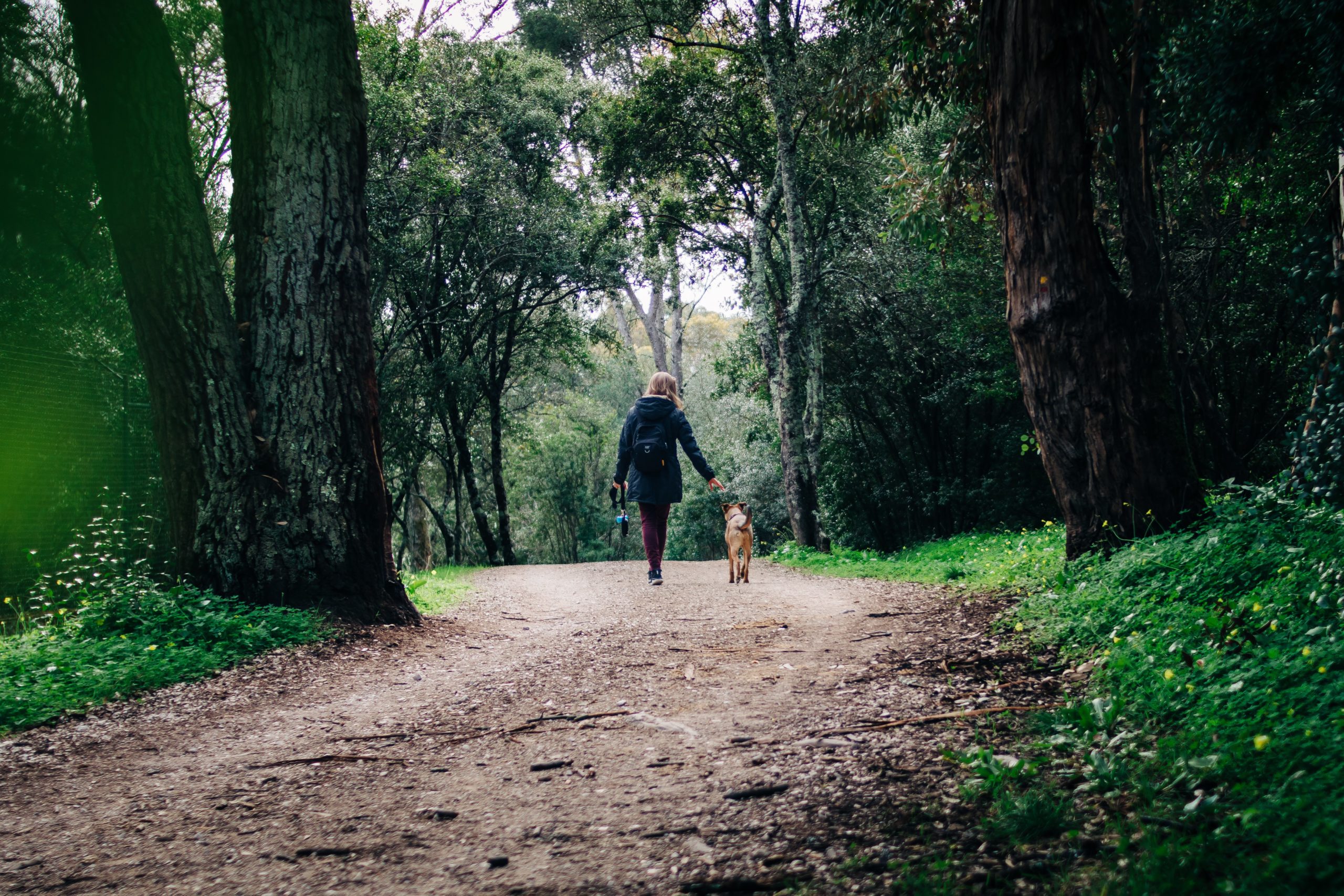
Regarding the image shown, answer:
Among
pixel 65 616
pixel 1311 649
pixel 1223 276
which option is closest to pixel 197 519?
pixel 65 616

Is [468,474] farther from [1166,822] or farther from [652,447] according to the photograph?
[1166,822]

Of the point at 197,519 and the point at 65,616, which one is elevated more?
the point at 197,519

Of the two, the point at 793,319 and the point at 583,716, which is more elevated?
the point at 793,319

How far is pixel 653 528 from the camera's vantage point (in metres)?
8.94

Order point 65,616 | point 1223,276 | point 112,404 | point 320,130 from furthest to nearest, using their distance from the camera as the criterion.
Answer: point 1223,276, point 112,404, point 320,130, point 65,616

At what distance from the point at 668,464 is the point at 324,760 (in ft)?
18.7

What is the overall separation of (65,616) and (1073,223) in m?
7.68

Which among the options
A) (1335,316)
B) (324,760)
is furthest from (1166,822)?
(1335,316)

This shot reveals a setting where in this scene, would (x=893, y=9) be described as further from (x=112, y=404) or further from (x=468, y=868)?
(x=112, y=404)

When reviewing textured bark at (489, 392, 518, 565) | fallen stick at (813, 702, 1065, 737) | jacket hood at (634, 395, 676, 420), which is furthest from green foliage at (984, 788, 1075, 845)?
textured bark at (489, 392, 518, 565)

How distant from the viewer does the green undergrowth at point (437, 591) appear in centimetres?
782

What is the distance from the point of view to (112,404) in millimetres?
9570

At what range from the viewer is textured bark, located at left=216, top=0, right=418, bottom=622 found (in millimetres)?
5922

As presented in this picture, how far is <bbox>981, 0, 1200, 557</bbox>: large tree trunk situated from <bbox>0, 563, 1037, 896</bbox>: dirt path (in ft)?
4.29
